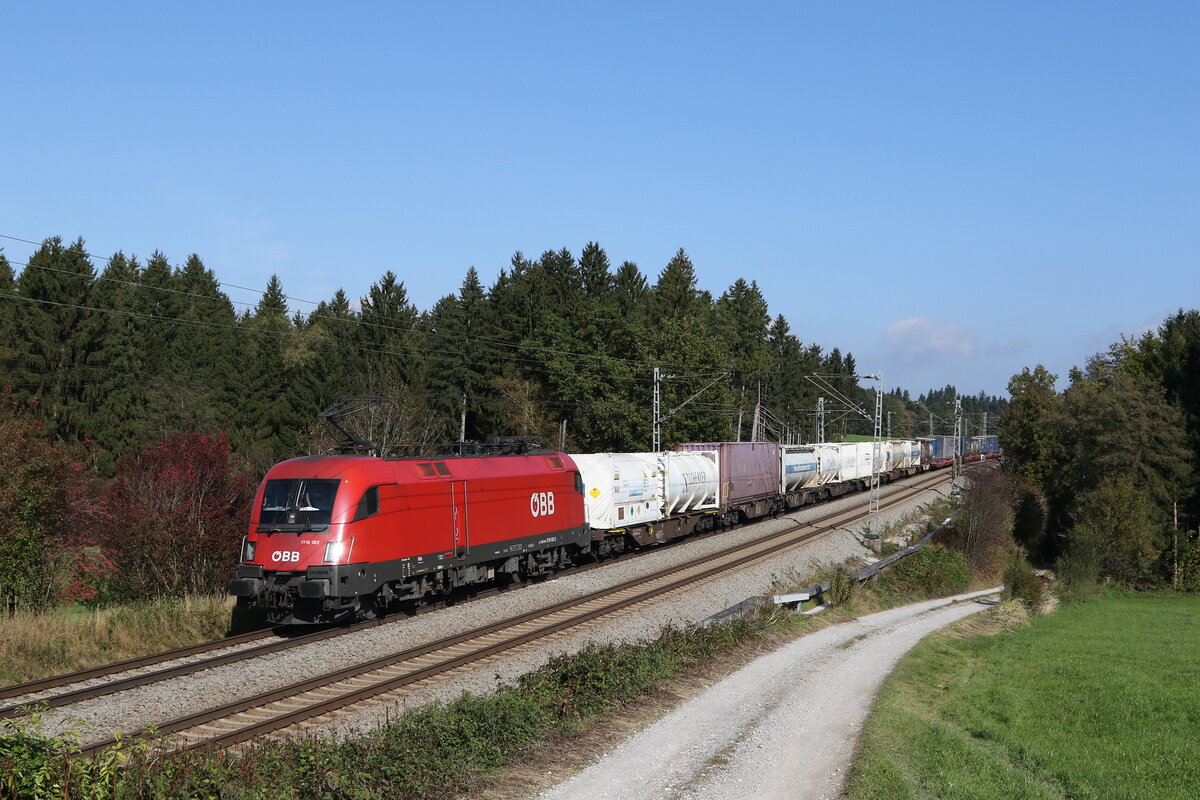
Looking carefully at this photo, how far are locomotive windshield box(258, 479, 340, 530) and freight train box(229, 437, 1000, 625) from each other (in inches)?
1.0

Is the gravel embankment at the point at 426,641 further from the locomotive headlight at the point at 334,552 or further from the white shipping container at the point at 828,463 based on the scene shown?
the white shipping container at the point at 828,463

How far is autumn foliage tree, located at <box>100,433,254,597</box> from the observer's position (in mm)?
28547

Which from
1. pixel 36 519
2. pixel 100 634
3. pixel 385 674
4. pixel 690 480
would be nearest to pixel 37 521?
pixel 36 519

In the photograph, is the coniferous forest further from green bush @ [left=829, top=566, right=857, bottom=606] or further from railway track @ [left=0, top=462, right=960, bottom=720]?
green bush @ [left=829, top=566, right=857, bottom=606]

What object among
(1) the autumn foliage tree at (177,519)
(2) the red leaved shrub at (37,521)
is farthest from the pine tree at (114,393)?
(2) the red leaved shrub at (37,521)

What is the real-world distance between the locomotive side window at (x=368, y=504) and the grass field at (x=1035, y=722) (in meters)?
10.8

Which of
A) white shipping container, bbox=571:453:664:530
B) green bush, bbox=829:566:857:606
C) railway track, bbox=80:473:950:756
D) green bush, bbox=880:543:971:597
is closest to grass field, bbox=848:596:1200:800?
green bush, bbox=829:566:857:606

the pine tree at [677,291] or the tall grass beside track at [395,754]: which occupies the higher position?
the pine tree at [677,291]

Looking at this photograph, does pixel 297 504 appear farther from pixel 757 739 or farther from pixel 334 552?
pixel 757 739

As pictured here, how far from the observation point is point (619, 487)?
32.2m

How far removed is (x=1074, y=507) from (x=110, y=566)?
50571 millimetres

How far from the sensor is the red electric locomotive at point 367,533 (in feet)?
63.6

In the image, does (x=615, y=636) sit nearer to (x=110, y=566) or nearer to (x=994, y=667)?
(x=994, y=667)

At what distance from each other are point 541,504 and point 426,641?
8331 mm
